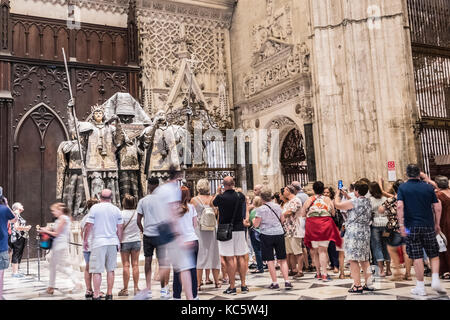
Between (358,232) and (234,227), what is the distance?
1.57 meters

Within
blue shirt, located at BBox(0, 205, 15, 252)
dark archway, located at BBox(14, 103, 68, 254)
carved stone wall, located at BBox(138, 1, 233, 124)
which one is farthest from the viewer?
carved stone wall, located at BBox(138, 1, 233, 124)

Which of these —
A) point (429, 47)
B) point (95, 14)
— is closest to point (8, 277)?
point (95, 14)

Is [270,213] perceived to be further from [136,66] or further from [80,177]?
[136,66]

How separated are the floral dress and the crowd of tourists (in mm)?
12

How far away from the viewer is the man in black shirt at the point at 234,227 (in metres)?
5.72

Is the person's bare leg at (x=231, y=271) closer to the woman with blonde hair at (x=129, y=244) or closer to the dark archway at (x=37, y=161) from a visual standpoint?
the woman with blonde hair at (x=129, y=244)

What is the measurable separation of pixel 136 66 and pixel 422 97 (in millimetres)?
9313

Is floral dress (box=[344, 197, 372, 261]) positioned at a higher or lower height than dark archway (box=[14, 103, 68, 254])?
lower

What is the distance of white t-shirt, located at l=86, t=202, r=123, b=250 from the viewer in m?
5.14

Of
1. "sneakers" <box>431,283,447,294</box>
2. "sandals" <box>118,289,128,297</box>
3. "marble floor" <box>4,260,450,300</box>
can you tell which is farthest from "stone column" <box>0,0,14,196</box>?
"sneakers" <box>431,283,447,294</box>

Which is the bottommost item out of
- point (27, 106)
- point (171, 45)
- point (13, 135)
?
point (13, 135)

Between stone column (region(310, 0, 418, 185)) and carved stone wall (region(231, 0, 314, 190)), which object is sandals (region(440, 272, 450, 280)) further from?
carved stone wall (region(231, 0, 314, 190))

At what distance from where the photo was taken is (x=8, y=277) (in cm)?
853

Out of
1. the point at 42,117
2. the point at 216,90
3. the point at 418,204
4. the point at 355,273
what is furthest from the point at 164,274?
the point at 216,90
